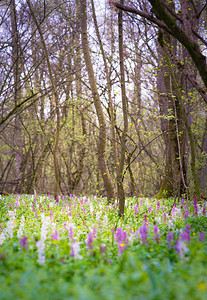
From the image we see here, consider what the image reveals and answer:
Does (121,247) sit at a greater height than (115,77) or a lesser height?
lesser

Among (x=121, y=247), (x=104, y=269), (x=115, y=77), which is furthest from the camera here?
(x=115, y=77)

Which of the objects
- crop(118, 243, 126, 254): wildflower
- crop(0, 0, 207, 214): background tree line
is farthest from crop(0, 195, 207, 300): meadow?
crop(0, 0, 207, 214): background tree line

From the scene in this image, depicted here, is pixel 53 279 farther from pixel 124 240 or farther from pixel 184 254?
pixel 184 254

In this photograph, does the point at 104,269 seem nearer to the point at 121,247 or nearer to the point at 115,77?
the point at 121,247

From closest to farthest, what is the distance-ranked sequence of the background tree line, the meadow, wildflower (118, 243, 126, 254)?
the meadow
wildflower (118, 243, 126, 254)
the background tree line

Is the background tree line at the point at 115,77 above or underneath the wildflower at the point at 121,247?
above

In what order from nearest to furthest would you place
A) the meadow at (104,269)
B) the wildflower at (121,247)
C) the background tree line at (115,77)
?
the meadow at (104,269) < the wildflower at (121,247) < the background tree line at (115,77)

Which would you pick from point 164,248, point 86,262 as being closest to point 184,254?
point 164,248

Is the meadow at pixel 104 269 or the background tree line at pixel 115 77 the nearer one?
the meadow at pixel 104 269

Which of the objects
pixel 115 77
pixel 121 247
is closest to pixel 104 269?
pixel 121 247

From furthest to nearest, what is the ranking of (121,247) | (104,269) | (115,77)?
(115,77) < (121,247) < (104,269)

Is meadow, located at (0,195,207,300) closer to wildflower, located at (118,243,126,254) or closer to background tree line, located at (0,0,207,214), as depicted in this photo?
wildflower, located at (118,243,126,254)

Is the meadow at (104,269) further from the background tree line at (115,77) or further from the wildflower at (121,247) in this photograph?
the background tree line at (115,77)

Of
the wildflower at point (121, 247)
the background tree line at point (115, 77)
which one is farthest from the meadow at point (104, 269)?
the background tree line at point (115, 77)
